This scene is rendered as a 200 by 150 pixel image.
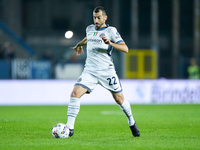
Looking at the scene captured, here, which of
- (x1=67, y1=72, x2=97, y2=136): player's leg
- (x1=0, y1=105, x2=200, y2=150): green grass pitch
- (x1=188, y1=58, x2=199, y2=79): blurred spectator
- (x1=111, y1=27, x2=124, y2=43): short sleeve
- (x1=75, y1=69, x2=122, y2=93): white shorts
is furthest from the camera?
(x1=188, y1=58, x2=199, y2=79): blurred spectator

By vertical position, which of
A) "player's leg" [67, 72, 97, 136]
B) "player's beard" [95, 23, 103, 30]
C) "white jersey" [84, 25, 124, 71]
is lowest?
"player's leg" [67, 72, 97, 136]

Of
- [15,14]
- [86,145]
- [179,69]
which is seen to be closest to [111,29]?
[86,145]

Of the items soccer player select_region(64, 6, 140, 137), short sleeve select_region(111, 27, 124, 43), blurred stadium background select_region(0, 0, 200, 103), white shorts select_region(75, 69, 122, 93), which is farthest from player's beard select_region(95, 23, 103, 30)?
blurred stadium background select_region(0, 0, 200, 103)

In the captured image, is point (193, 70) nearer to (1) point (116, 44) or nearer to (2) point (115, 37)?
(2) point (115, 37)

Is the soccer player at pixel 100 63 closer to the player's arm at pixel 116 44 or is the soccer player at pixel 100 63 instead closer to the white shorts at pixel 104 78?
the white shorts at pixel 104 78

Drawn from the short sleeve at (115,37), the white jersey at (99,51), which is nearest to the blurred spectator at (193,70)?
the white jersey at (99,51)

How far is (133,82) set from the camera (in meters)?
20.1

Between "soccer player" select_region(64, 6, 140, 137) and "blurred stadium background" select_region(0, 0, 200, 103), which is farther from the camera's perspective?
"blurred stadium background" select_region(0, 0, 200, 103)

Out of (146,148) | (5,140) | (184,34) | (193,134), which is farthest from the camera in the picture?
(184,34)

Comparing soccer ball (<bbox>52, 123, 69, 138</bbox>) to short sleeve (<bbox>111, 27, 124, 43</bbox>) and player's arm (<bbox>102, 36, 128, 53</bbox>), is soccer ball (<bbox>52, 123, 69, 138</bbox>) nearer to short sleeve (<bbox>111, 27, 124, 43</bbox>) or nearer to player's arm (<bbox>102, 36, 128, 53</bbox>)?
player's arm (<bbox>102, 36, 128, 53</bbox>)

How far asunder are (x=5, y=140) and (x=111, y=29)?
2543 mm

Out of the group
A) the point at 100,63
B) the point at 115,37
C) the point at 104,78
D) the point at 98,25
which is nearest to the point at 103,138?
the point at 104,78

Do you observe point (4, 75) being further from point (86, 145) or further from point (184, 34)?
point (184, 34)

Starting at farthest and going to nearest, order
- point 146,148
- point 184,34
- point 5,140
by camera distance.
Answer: point 184,34
point 5,140
point 146,148
